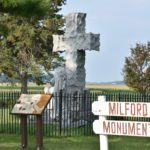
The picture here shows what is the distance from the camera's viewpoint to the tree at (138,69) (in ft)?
133

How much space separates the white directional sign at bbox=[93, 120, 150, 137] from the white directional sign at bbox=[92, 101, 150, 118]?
0.20 metres

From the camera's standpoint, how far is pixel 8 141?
61.7 ft

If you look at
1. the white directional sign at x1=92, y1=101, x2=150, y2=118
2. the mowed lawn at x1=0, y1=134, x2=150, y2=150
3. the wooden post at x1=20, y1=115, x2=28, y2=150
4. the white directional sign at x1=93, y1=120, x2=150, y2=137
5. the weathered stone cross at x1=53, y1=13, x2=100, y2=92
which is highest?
the weathered stone cross at x1=53, y1=13, x2=100, y2=92

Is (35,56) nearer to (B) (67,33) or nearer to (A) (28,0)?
(B) (67,33)

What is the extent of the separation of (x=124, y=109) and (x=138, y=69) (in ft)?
103

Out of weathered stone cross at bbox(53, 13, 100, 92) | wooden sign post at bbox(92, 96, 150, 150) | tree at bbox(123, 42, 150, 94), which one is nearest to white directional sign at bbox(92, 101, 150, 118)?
wooden sign post at bbox(92, 96, 150, 150)

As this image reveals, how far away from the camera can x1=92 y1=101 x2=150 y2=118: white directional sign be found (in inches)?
392

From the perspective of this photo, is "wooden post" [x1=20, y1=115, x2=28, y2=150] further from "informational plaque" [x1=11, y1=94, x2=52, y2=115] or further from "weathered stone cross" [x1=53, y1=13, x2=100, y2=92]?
"weathered stone cross" [x1=53, y1=13, x2=100, y2=92]

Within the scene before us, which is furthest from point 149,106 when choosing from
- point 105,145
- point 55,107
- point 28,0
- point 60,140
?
point 55,107

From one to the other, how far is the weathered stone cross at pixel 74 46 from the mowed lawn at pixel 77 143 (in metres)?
5.73

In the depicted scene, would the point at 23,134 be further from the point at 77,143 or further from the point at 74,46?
the point at 74,46

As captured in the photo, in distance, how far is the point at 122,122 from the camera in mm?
9984

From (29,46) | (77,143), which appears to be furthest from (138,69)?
(77,143)

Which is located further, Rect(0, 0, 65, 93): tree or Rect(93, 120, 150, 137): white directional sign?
Rect(0, 0, 65, 93): tree
